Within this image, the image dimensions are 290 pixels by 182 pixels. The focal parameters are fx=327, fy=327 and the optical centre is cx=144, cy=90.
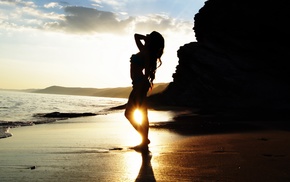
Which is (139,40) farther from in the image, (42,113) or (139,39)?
(42,113)

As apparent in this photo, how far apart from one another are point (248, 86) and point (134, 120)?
24.4 metres

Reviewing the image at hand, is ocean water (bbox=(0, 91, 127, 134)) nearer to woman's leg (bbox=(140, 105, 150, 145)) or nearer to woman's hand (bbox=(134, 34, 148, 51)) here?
woman's leg (bbox=(140, 105, 150, 145))

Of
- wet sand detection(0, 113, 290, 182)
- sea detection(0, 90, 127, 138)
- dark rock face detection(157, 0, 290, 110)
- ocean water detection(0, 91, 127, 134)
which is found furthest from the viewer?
dark rock face detection(157, 0, 290, 110)

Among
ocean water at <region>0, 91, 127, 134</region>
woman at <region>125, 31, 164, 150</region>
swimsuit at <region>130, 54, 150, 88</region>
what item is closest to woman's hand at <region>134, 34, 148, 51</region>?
woman at <region>125, 31, 164, 150</region>

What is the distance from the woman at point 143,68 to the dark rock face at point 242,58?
882 inches

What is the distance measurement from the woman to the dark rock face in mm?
22400

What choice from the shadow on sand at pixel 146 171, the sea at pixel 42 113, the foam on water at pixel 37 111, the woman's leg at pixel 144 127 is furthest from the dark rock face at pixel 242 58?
the shadow on sand at pixel 146 171

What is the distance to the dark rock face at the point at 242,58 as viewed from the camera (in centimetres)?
2781

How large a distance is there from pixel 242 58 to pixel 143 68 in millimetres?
26360

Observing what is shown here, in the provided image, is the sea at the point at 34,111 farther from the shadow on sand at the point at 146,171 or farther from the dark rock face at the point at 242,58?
the dark rock face at the point at 242,58

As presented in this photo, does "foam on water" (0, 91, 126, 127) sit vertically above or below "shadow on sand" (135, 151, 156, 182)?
below

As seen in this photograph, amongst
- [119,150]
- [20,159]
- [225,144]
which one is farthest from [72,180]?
[225,144]

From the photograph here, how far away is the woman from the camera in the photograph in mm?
6145

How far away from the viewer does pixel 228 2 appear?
3197 centimetres
